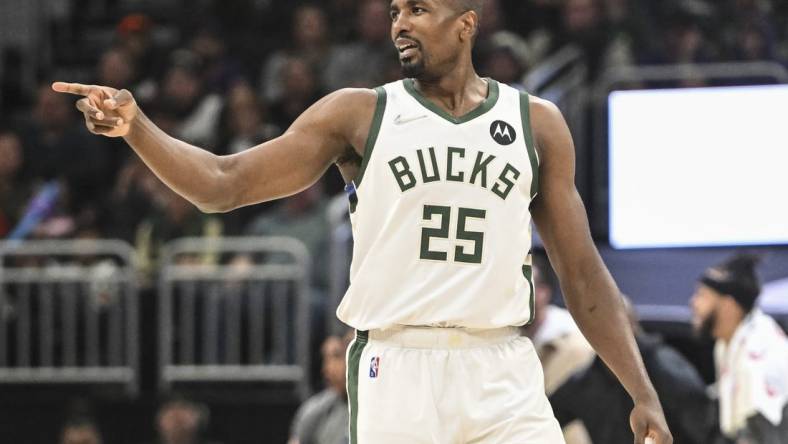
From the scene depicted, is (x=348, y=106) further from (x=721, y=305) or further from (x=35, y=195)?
(x=35, y=195)

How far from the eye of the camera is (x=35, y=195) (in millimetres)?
13383

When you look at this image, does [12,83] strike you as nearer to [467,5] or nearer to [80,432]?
[80,432]

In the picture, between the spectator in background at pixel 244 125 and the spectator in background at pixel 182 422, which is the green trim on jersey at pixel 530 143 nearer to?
the spectator in background at pixel 182 422

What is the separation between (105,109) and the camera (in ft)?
15.2

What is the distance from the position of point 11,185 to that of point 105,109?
356 inches

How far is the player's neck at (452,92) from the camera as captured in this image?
5.16m

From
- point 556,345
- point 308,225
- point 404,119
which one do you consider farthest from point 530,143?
point 308,225

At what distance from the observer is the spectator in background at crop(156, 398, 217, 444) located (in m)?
11.0

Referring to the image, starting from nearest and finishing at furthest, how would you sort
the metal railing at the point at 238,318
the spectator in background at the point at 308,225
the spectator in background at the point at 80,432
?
the spectator in background at the point at 80,432 → the metal railing at the point at 238,318 → the spectator in background at the point at 308,225

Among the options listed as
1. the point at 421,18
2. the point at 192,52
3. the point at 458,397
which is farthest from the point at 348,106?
the point at 192,52

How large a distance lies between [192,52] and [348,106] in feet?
33.4

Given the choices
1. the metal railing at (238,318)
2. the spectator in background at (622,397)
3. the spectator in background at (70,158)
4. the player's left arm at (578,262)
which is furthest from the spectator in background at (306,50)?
the player's left arm at (578,262)

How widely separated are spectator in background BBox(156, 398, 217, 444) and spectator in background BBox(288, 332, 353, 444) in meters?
1.75

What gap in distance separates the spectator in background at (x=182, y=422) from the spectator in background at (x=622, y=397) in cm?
357
